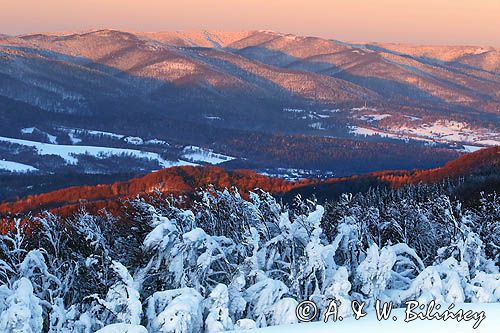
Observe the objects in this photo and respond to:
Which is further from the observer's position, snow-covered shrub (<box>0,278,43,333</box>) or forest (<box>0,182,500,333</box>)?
forest (<box>0,182,500,333</box>)

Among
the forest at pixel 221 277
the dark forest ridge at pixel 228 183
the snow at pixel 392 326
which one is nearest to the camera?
the snow at pixel 392 326

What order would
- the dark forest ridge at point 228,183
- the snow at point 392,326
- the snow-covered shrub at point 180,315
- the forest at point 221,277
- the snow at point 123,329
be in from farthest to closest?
the dark forest ridge at point 228,183 < the forest at point 221,277 < the snow-covered shrub at point 180,315 < the snow at point 392,326 < the snow at point 123,329

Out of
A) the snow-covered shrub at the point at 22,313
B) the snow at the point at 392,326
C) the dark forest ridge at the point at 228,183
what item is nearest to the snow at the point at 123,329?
the snow-covered shrub at the point at 22,313

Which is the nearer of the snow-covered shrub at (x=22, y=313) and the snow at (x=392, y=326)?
the snow-covered shrub at (x=22, y=313)

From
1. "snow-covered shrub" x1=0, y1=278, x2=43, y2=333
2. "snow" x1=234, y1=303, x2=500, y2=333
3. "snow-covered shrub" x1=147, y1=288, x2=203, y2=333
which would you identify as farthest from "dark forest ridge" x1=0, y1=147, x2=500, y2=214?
"snow-covered shrub" x1=0, y1=278, x2=43, y2=333

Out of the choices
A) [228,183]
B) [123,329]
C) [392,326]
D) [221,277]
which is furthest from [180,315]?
[228,183]

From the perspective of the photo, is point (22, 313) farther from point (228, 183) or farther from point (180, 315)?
point (228, 183)

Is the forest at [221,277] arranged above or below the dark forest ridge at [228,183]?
above

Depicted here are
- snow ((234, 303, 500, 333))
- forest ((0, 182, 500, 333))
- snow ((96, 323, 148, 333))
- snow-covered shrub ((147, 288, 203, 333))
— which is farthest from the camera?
forest ((0, 182, 500, 333))

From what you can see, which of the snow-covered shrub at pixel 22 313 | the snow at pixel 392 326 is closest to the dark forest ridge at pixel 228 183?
the snow at pixel 392 326

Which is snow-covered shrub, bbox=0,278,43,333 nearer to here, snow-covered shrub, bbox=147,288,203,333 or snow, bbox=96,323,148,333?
snow, bbox=96,323,148,333

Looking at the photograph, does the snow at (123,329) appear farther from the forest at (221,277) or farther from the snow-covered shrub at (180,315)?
the snow-covered shrub at (180,315)

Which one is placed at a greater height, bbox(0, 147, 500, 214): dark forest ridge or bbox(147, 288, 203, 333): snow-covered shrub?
bbox(147, 288, 203, 333): snow-covered shrub

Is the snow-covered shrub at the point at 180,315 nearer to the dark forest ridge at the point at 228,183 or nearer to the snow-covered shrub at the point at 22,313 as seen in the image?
the snow-covered shrub at the point at 22,313
